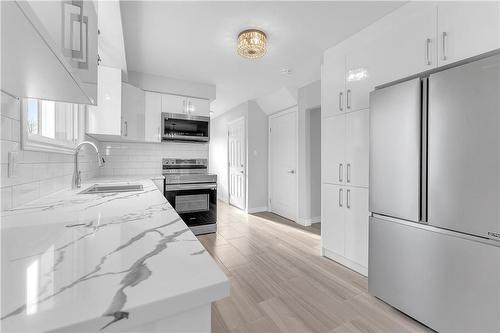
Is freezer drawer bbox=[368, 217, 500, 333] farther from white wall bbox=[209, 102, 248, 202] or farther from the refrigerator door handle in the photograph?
white wall bbox=[209, 102, 248, 202]

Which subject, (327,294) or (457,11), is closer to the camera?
(457,11)

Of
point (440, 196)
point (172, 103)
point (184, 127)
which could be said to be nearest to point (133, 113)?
point (172, 103)

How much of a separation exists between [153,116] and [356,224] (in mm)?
3106

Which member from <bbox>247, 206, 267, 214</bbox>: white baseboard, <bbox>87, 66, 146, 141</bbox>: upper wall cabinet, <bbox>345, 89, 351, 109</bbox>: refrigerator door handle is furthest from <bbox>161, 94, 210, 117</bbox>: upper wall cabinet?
<bbox>345, 89, 351, 109</bbox>: refrigerator door handle

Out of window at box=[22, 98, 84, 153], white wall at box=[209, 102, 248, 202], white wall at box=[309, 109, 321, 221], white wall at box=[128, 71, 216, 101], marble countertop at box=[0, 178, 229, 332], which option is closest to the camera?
marble countertop at box=[0, 178, 229, 332]

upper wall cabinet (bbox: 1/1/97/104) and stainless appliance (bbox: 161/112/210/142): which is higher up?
stainless appliance (bbox: 161/112/210/142)

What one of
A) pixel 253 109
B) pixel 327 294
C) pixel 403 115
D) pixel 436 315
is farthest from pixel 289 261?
pixel 253 109

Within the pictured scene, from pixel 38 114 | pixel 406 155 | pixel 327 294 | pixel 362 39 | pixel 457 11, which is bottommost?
pixel 327 294

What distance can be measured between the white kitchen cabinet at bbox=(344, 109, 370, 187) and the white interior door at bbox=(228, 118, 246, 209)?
283 centimetres

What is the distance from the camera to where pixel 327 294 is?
188cm

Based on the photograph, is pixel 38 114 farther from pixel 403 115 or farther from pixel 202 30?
pixel 403 115

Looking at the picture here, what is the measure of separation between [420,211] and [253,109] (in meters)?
3.82

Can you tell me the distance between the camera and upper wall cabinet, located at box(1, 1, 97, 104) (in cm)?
47

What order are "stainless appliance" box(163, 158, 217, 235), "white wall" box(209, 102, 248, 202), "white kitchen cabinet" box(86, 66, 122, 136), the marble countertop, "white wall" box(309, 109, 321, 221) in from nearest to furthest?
the marble countertop → "white kitchen cabinet" box(86, 66, 122, 136) → "stainless appliance" box(163, 158, 217, 235) → "white wall" box(309, 109, 321, 221) → "white wall" box(209, 102, 248, 202)
